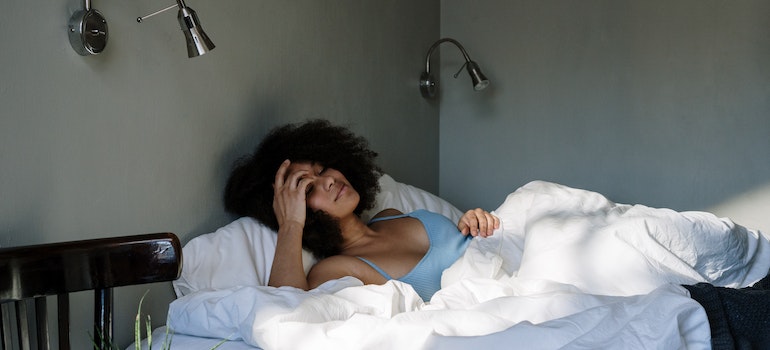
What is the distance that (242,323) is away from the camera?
143 cm

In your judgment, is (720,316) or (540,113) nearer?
(720,316)

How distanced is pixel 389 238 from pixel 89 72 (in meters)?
0.98

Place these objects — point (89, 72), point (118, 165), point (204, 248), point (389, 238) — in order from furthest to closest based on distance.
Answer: point (389, 238), point (204, 248), point (118, 165), point (89, 72)

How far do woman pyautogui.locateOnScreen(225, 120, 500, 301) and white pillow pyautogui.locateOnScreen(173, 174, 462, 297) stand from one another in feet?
0.16

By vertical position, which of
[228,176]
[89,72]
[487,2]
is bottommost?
[228,176]

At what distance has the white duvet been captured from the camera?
1169mm

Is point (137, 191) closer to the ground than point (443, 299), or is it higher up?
higher up

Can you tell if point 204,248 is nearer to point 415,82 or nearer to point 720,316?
point 720,316

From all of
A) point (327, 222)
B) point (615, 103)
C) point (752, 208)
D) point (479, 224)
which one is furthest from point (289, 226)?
point (752, 208)

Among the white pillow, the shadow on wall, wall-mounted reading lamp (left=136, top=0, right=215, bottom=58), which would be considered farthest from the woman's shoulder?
the shadow on wall

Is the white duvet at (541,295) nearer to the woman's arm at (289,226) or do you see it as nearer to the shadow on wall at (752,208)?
the woman's arm at (289,226)

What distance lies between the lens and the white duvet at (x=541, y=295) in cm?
117

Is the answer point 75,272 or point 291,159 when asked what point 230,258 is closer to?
point 291,159

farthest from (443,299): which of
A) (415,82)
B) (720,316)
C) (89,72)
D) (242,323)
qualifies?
(415,82)
